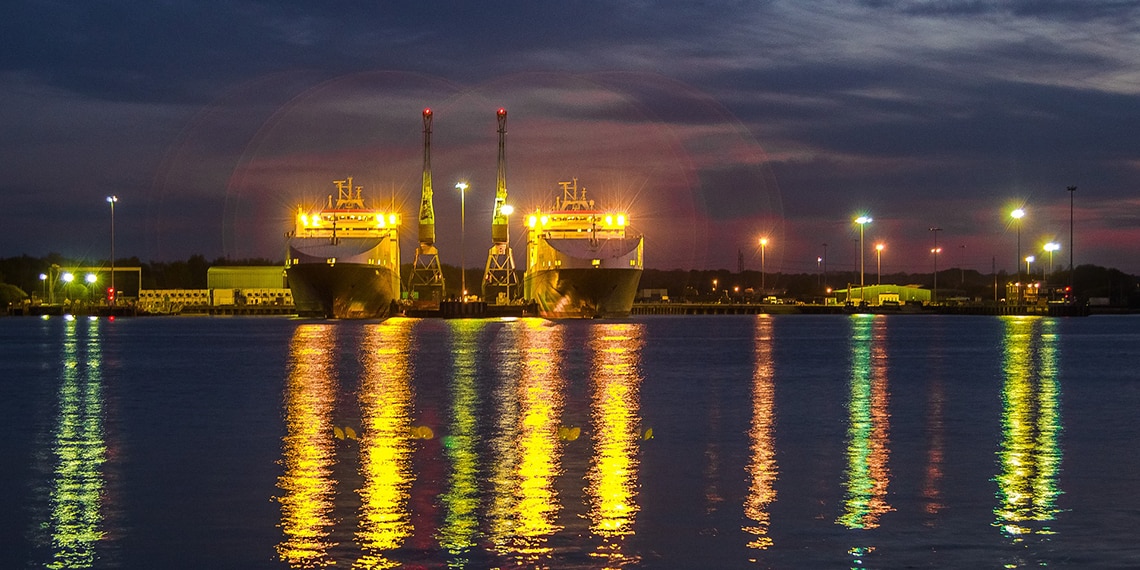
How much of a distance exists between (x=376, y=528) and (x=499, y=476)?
4.96m

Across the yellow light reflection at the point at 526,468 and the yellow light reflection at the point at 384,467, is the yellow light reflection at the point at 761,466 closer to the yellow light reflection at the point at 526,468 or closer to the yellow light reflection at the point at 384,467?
the yellow light reflection at the point at 526,468

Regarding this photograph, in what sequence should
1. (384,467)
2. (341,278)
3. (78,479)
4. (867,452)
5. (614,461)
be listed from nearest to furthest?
1. (78,479)
2. (384,467)
3. (614,461)
4. (867,452)
5. (341,278)

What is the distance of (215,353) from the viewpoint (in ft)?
241

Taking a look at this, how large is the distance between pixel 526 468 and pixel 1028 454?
32.7 feet

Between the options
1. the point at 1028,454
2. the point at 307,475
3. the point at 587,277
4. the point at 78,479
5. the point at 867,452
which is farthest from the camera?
the point at 587,277

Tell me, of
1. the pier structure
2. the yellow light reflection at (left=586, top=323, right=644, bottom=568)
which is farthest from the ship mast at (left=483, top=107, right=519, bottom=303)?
the yellow light reflection at (left=586, top=323, right=644, bottom=568)

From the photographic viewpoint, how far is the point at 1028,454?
81.4 ft

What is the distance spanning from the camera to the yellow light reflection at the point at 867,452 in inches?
707

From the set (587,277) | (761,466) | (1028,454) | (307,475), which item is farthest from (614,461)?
(587,277)

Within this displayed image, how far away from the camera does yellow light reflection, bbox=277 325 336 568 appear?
1534 cm

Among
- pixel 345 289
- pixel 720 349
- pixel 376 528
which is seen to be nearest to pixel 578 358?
pixel 720 349

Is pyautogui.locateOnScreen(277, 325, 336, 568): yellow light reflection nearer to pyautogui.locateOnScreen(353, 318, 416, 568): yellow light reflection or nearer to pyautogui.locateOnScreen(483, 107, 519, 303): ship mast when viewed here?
pyautogui.locateOnScreen(353, 318, 416, 568): yellow light reflection

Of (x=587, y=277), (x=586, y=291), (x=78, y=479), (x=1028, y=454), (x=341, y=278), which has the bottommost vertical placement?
(x=1028, y=454)

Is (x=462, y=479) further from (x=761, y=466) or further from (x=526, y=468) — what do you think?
(x=761, y=466)
